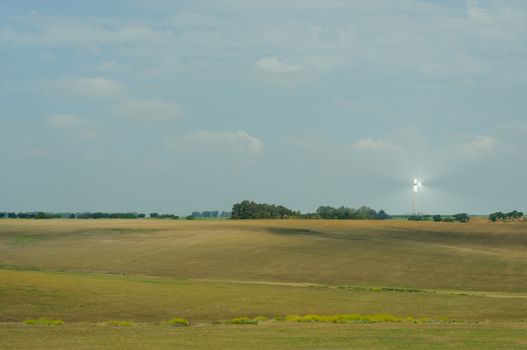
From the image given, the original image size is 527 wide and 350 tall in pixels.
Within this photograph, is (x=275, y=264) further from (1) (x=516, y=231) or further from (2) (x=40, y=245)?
(1) (x=516, y=231)

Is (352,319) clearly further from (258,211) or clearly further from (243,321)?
(258,211)

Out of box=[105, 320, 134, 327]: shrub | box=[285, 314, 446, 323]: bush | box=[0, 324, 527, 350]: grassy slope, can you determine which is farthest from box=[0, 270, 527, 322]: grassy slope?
box=[0, 324, 527, 350]: grassy slope

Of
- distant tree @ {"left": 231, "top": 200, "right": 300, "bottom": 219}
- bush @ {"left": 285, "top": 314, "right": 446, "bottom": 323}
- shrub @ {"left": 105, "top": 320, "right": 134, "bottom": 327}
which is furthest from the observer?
distant tree @ {"left": 231, "top": 200, "right": 300, "bottom": 219}

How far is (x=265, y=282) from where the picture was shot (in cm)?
5662

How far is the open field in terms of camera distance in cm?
2850

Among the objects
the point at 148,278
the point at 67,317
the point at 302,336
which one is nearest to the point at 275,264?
the point at 148,278

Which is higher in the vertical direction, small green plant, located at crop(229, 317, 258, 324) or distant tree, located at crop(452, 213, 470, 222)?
distant tree, located at crop(452, 213, 470, 222)

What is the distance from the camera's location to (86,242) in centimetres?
8325

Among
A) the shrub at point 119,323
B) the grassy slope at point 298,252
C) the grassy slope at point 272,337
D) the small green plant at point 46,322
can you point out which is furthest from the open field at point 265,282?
the small green plant at point 46,322

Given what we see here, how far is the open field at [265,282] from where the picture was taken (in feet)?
93.5

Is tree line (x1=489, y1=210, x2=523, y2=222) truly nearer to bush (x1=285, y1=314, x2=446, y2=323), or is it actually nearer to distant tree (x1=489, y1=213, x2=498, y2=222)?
distant tree (x1=489, y1=213, x2=498, y2=222)

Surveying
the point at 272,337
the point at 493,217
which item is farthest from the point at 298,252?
the point at 493,217

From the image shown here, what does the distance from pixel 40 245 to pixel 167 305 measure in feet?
148

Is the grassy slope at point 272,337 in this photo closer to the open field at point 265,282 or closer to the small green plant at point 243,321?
the open field at point 265,282
